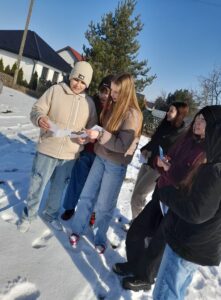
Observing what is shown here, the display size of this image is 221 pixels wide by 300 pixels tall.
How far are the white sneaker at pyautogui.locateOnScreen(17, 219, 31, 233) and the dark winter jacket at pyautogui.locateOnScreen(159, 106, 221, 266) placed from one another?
1.77 meters

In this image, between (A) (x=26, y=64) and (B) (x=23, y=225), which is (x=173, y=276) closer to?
(B) (x=23, y=225)

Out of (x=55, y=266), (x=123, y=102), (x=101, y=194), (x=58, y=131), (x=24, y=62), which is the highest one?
(x=24, y=62)

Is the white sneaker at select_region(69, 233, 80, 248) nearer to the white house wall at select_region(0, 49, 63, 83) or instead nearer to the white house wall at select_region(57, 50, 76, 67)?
the white house wall at select_region(0, 49, 63, 83)

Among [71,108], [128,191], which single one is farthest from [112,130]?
[128,191]

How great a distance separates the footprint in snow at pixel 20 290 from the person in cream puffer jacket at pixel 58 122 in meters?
0.87

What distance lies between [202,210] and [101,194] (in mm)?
1634

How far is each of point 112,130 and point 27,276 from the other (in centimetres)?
157

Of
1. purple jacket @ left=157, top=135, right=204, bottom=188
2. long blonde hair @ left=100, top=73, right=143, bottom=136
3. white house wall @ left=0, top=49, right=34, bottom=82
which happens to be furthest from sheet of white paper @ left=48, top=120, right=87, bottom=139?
white house wall @ left=0, top=49, right=34, bottom=82

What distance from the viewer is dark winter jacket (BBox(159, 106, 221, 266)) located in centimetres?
196

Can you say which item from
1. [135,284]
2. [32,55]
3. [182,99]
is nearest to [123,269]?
[135,284]

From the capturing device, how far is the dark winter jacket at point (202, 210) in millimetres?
1958

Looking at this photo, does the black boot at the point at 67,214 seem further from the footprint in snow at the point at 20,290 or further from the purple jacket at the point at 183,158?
the purple jacket at the point at 183,158

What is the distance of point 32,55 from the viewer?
3325cm

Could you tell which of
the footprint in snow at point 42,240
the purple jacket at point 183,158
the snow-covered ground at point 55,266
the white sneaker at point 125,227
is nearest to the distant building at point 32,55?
the white sneaker at point 125,227
